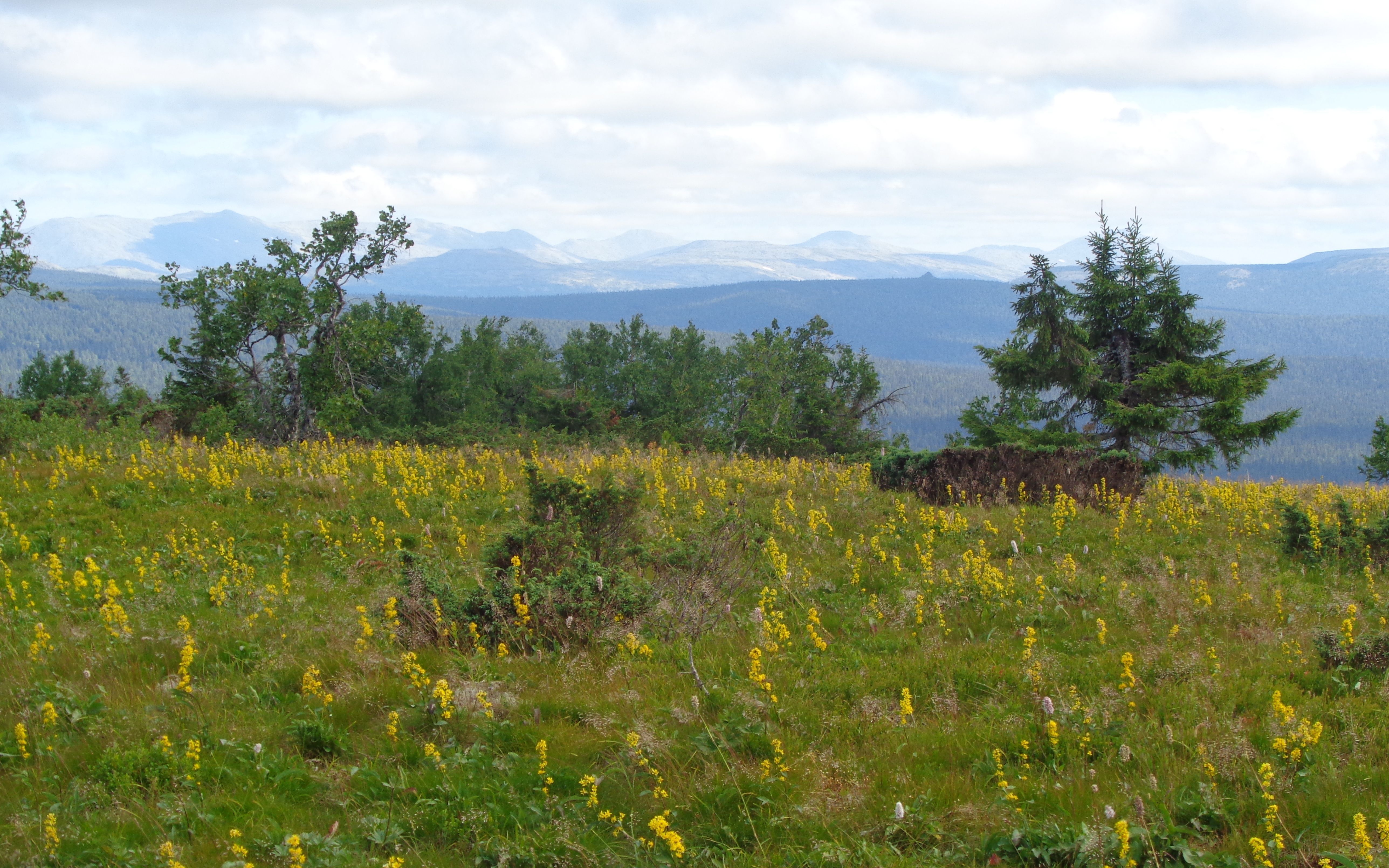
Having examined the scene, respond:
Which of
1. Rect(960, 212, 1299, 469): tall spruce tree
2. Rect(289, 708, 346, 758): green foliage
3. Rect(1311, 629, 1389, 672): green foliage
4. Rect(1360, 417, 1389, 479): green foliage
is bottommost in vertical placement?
Rect(1360, 417, 1389, 479): green foliage

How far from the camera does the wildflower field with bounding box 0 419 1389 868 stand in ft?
12.7

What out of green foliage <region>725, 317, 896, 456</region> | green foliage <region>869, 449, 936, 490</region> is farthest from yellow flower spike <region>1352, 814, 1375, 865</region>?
green foliage <region>725, 317, 896, 456</region>

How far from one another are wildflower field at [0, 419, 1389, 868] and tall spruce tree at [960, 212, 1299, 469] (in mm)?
11992

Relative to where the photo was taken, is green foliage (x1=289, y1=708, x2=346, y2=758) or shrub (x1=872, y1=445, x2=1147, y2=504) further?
shrub (x1=872, y1=445, x2=1147, y2=504)

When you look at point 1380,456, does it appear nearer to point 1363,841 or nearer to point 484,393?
point 484,393

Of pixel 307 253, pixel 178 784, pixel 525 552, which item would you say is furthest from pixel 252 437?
pixel 178 784

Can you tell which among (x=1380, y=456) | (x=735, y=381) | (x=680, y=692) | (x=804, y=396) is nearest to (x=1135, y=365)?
(x=804, y=396)

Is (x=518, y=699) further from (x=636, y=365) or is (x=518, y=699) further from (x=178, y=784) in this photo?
(x=636, y=365)

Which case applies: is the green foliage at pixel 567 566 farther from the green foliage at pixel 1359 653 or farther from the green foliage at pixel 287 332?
the green foliage at pixel 287 332

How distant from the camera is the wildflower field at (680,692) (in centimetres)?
387

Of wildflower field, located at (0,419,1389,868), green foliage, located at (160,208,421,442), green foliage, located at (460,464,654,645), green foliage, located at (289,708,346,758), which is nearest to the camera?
wildflower field, located at (0,419,1389,868)

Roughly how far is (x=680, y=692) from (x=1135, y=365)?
68.6 ft

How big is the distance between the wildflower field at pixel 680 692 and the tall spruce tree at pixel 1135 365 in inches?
472

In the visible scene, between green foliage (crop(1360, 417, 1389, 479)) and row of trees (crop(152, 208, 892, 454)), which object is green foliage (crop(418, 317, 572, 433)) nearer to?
row of trees (crop(152, 208, 892, 454))
